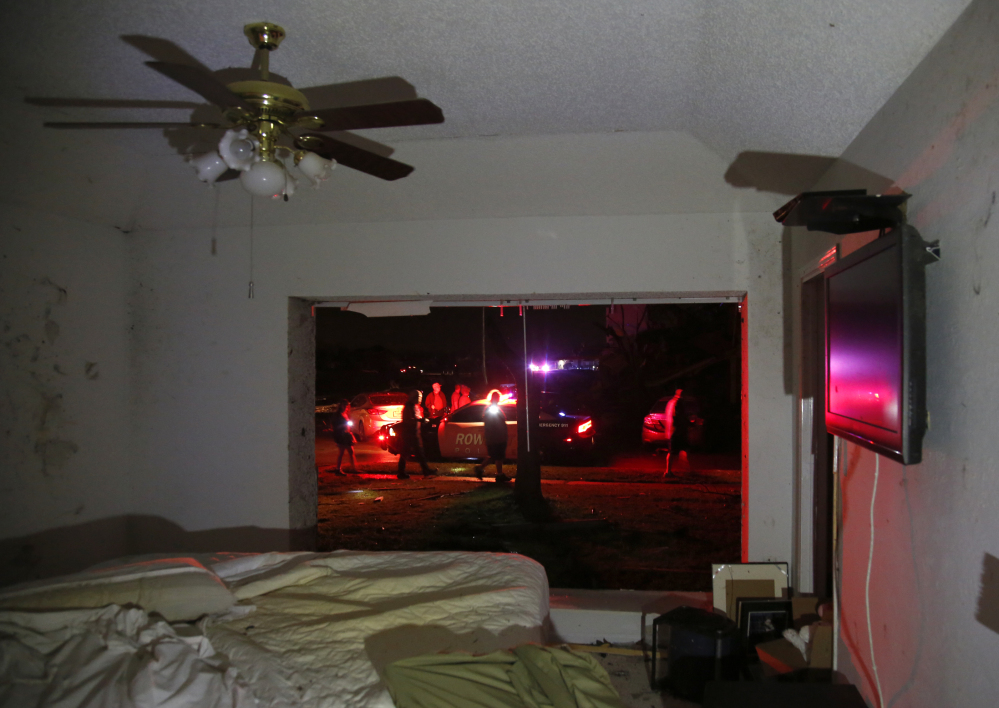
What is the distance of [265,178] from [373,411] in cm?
331

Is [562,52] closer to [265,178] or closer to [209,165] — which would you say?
[265,178]

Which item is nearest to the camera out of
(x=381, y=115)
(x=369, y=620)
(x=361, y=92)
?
(x=381, y=115)

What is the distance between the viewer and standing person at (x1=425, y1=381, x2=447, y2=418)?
15.5ft

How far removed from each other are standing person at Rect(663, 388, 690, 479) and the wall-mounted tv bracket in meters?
3.26

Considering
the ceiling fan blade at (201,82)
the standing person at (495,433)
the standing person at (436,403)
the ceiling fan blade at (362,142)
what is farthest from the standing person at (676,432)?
the ceiling fan blade at (201,82)

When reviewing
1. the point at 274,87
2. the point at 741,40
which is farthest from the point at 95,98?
the point at 741,40

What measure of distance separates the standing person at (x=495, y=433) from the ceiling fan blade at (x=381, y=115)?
2.83 metres

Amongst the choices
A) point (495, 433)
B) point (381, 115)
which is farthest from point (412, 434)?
point (381, 115)

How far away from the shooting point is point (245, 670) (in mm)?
1724

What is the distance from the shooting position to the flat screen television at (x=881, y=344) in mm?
1412

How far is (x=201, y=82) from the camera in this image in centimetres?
169

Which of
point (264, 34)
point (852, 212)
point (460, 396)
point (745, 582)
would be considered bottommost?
point (745, 582)

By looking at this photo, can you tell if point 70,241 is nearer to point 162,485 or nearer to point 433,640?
point 162,485

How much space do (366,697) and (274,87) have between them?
1.85 m
